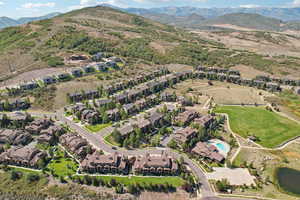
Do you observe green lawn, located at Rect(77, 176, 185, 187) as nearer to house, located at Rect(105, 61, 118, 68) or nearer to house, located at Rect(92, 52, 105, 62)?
house, located at Rect(105, 61, 118, 68)

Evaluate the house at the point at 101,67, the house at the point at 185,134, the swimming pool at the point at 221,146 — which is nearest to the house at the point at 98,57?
the house at the point at 101,67

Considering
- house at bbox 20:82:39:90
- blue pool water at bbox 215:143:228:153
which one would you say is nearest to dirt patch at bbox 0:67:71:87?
house at bbox 20:82:39:90

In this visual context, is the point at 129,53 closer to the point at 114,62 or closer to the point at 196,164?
the point at 114,62

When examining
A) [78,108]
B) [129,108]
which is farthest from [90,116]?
[129,108]

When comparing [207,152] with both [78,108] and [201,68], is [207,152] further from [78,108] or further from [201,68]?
[201,68]

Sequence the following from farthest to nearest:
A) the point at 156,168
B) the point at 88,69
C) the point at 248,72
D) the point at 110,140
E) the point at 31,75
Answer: the point at 248,72 → the point at 88,69 → the point at 31,75 → the point at 110,140 → the point at 156,168
